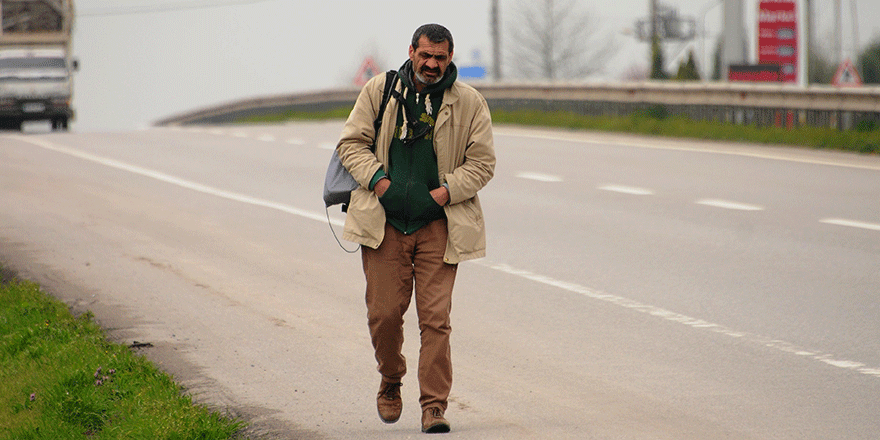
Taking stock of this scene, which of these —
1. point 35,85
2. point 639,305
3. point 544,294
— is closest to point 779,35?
point 544,294

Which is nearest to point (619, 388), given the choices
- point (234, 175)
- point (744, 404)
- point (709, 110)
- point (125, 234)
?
point (744, 404)

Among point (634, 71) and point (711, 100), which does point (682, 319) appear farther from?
point (634, 71)

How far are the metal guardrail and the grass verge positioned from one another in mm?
197

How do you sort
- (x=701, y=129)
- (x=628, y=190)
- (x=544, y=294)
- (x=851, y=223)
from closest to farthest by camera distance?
(x=544, y=294) → (x=851, y=223) → (x=628, y=190) → (x=701, y=129)

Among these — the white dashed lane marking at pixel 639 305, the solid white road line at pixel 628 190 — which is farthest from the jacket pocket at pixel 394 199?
the solid white road line at pixel 628 190

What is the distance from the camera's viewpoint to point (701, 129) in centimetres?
2144

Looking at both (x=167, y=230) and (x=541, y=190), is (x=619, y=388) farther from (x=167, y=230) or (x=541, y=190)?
(x=541, y=190)

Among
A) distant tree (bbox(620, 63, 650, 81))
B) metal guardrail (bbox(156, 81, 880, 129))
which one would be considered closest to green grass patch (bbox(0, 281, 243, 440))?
metal guardrail (bbox(156, 81, 880, 129))

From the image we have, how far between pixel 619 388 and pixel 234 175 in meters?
11.2

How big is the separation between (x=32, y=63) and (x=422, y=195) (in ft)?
111

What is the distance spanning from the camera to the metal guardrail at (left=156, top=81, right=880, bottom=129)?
62.7 feet

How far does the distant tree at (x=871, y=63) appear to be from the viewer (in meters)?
57.6

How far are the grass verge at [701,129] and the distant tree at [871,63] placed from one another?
35.2 m

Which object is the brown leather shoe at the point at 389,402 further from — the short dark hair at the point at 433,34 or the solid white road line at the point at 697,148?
the solid white road line at the point at 697,148
